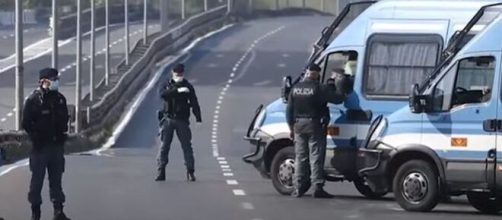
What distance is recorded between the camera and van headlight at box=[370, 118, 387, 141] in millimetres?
18656

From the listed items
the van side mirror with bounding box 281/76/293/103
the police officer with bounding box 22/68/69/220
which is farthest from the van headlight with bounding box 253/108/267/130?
the police officer with bounding box 22/68/69/220

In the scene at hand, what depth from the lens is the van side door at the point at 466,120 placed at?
17.4 meters

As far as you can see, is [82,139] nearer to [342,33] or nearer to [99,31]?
[342,33]

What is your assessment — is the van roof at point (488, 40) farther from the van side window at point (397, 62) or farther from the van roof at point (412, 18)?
the van side window at point (397, 62)

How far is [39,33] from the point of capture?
10756cm

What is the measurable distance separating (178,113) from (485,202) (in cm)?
621

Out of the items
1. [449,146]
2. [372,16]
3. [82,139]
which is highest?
[372,16]

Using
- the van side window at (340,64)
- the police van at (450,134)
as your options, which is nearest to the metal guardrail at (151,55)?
the van side window at (340,64)

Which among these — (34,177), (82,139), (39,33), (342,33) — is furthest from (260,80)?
(34,177)

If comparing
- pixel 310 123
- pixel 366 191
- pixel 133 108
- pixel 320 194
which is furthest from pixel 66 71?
pixel 310 123

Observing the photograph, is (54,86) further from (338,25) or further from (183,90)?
(183,90)

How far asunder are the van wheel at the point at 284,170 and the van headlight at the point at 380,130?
2.08 m

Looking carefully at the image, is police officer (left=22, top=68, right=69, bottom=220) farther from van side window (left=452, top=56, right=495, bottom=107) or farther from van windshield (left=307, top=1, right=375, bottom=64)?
van windshield (left=307, top=1, right=375, bottom=64)

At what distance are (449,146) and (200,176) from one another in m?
8.42
